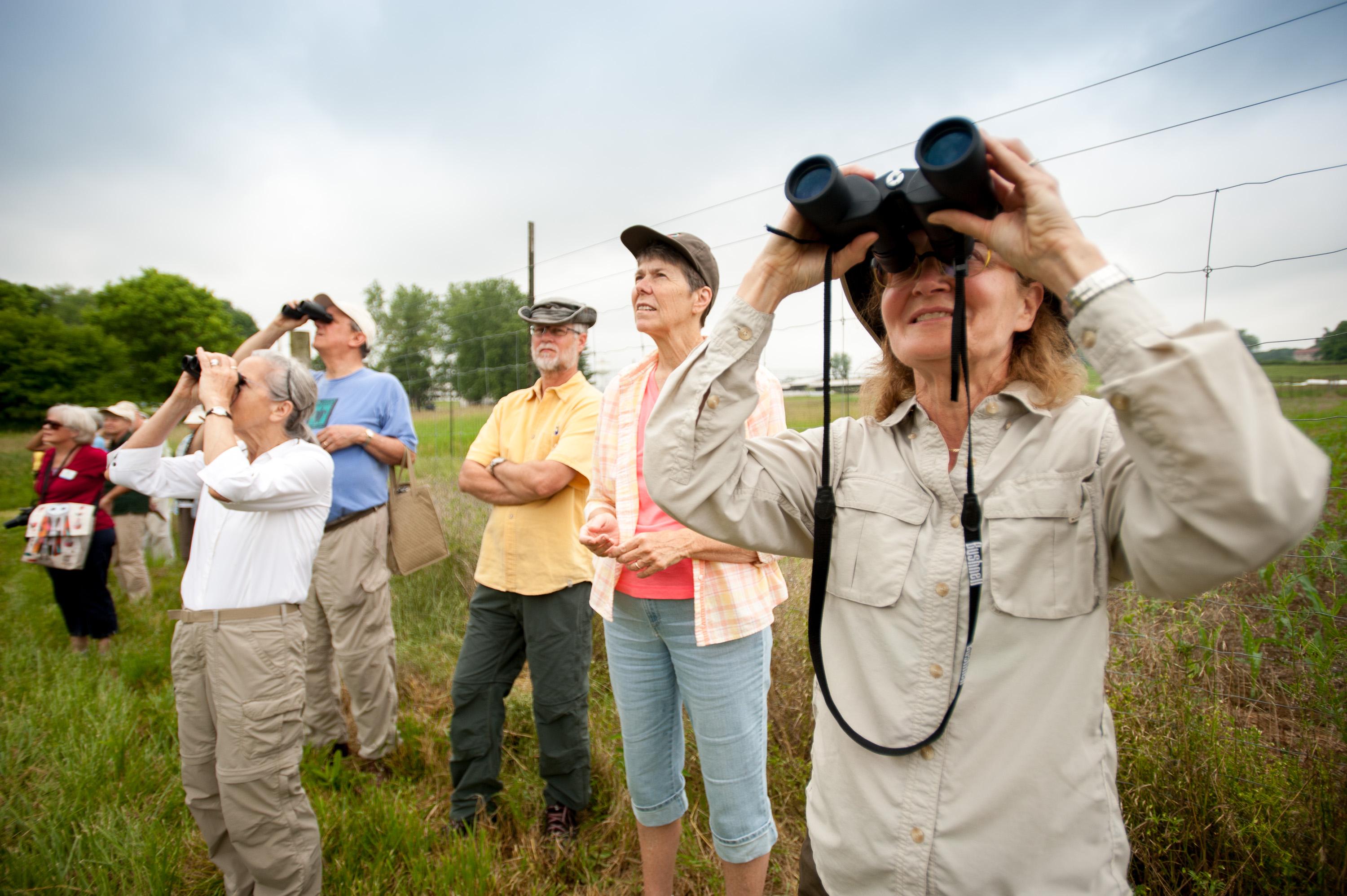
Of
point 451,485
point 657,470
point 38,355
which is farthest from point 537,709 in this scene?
point 38,355

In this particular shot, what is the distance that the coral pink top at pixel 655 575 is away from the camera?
1.87 metres

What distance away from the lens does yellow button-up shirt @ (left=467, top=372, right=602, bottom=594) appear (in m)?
2.54

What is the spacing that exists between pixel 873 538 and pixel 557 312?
6.46ft

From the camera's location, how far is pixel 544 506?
2.62m

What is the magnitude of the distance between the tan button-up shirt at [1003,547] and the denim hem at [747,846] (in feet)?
2.40

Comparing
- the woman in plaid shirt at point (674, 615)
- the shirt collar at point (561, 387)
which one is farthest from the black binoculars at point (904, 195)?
the shirt collar at point (561, 387)

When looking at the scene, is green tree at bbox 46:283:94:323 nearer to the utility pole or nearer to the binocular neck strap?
the utility pole

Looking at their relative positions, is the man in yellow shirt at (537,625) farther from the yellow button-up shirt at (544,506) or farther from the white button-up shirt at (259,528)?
the white button-up shirt at (259,528)

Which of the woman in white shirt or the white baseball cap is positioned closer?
the woman in white shirt

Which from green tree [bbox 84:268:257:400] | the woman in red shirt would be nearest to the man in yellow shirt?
the woman in red shirt

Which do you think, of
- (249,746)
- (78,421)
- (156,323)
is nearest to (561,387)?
(249,746)

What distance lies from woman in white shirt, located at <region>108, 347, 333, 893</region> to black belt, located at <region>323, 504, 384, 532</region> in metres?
0.85

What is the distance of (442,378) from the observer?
8016 mm

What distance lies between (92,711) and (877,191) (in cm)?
415
